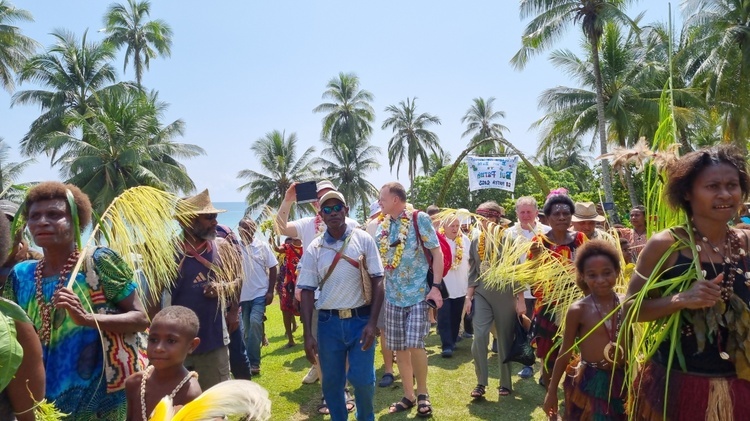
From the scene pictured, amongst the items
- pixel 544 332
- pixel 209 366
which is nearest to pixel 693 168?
pixel 544 332

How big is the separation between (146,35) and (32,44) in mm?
10357

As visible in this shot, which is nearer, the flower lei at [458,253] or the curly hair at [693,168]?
the curly hair at [693,168]

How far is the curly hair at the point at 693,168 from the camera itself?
242 centimetres

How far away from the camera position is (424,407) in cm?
491

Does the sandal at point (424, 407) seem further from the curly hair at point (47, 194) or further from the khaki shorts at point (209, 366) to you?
the curly hair at point (47, 194)

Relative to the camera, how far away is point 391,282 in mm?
5051

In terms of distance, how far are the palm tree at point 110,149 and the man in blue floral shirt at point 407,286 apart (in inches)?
951

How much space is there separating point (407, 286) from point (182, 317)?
2.55 meters

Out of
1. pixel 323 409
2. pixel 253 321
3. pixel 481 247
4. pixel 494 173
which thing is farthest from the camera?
pixel 494 173

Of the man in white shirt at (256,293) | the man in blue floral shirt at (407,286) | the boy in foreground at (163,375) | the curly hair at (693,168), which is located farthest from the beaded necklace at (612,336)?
the man in white shirt at (256,293)

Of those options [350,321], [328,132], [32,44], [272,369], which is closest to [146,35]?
[32,44]

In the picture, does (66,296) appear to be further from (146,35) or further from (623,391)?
(146,35)

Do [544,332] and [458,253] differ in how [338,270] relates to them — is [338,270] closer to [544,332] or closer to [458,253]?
[544,332]

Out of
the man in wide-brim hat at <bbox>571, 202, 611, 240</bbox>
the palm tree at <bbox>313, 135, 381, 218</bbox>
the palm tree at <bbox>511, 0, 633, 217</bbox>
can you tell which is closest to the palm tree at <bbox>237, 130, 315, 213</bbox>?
the palm tree at <bbox>313, 135, 381, 218</bbox>
